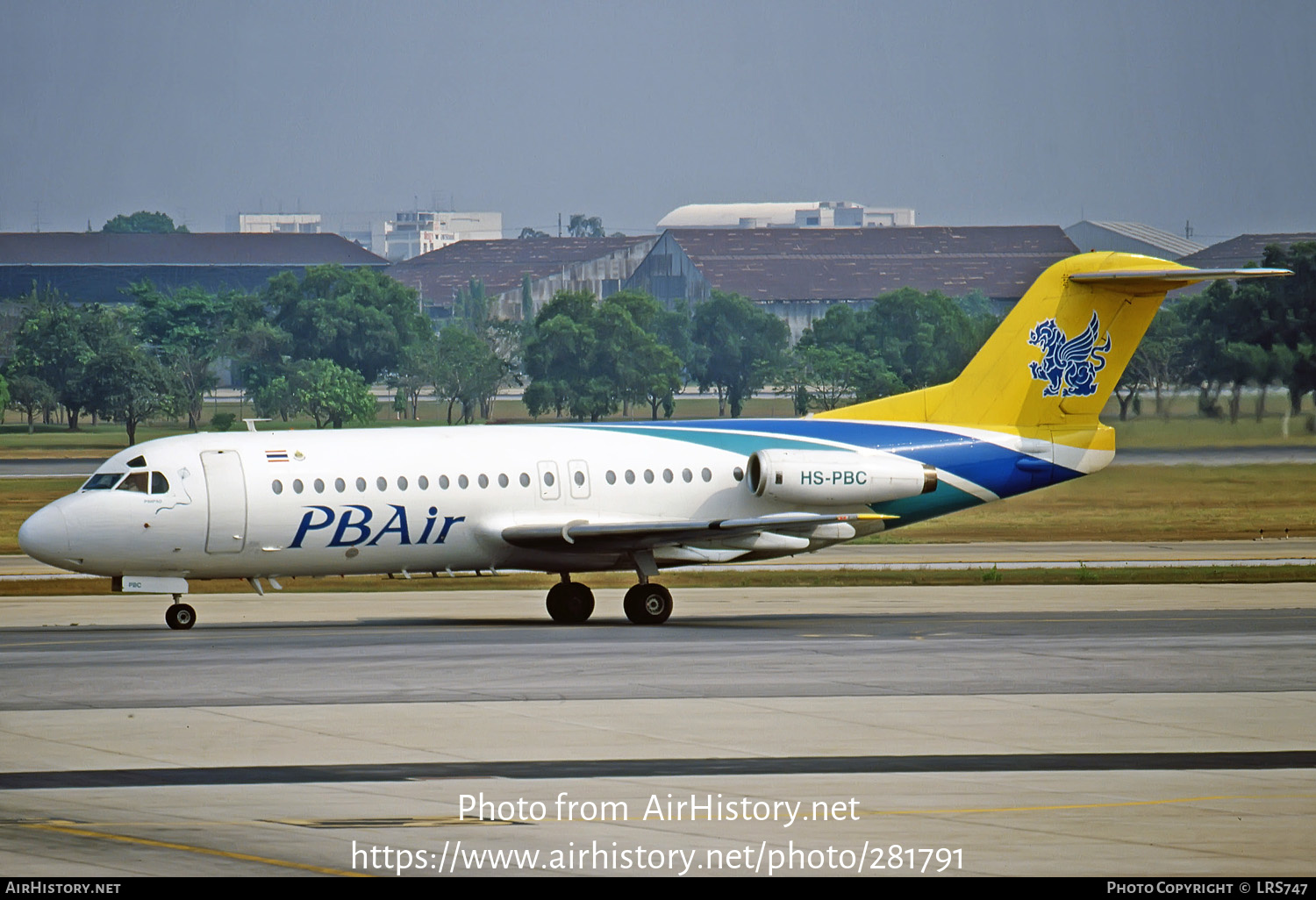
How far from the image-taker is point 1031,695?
23766mm

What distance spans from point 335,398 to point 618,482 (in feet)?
296

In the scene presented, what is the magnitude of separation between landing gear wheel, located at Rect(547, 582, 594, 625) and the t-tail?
6.43m

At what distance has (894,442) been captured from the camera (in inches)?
1425

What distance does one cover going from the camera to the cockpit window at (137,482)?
3222 cm

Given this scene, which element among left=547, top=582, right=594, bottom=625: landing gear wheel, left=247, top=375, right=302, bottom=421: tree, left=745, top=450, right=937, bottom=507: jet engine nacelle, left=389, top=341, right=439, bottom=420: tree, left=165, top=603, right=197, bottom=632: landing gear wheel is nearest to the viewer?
left=165, top=603, right=197, bottom=632: landing gear wheel

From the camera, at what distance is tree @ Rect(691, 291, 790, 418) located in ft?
548

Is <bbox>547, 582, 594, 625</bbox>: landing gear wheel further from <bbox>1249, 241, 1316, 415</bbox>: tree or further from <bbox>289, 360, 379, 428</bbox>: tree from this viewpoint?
<bbox>289, 360, 379, 428</bbox>: tree

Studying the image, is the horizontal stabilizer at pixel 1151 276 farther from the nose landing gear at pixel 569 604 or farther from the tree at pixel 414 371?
the tree at pixel 414 371

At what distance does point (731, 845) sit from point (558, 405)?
377 feet

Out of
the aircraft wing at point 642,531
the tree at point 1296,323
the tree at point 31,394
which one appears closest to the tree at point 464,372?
the tree at point 31,394

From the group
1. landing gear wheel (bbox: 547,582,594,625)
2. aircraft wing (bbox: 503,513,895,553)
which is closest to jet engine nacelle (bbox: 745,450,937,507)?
aircraft wing (bbox: 503,513,895,553)

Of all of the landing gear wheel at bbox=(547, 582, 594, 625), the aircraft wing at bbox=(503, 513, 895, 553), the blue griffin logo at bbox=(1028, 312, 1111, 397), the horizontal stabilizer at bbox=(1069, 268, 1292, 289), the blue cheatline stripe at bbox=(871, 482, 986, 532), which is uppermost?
the horizontal stabilizer at bbox=(1069, 268, 1292, 289)

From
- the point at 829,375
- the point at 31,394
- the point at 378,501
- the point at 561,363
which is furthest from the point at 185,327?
the point at 378,501

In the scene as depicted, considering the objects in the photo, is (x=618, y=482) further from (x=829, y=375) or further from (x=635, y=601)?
(x=829, y=375)
